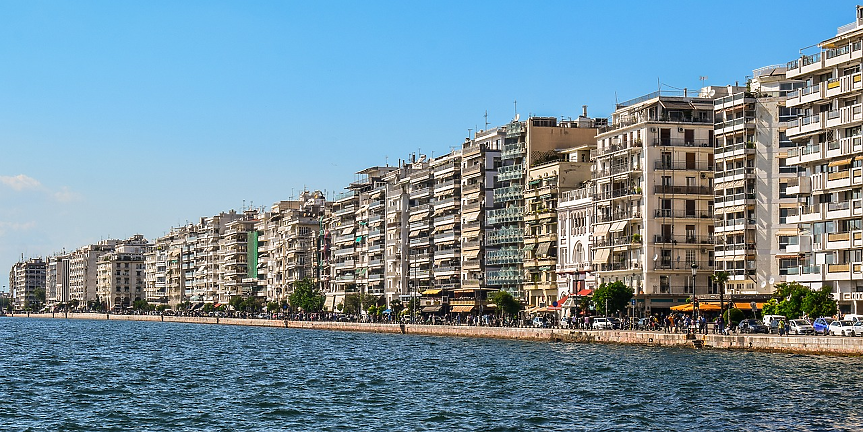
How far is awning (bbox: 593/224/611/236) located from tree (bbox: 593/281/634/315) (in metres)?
8.26


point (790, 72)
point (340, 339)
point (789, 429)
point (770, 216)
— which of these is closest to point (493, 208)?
point (340, 339)

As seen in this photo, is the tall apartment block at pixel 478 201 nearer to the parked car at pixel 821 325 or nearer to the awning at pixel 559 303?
the awning at pixel 559 303

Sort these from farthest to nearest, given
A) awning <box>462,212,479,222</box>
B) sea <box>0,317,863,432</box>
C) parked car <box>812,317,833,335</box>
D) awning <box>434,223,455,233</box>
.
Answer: awning <box>434,223,455,233</box> → awning <box>462,212,479,222</box> → parked car <box>812,317,833,335</box> → sea <box>0,317,863,432</box>

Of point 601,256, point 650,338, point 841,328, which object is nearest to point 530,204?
point 601,256

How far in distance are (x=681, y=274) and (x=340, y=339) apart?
93.4 ft

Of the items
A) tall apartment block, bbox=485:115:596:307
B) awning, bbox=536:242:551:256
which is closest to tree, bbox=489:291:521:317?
tall apartment block, bbox=485:115:596:307

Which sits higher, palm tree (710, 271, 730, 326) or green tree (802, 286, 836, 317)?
palm tree (710, 271, 730, 326)

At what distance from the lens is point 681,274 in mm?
107750

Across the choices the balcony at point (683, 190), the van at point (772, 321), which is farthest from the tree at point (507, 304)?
the van at point (772, 321)

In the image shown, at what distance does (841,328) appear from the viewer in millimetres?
71875

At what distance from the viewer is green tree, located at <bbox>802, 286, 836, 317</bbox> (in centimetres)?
7975

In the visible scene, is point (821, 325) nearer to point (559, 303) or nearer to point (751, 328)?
point (751, 328)

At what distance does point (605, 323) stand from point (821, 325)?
2396 cm

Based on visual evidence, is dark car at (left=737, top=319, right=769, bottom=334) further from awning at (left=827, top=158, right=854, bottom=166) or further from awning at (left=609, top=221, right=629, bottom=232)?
awning at (left=609, top=221, right=629, bottom=232)
